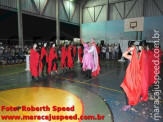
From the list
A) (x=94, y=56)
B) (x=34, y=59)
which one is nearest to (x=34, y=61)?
(x=34, y=59)

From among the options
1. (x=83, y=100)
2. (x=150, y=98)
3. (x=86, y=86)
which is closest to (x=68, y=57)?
(x=86, y=86)

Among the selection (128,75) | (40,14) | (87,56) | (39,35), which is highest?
(40,14)

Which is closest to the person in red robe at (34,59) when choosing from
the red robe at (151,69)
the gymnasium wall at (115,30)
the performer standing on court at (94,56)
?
the performer standing on court at (94,56)

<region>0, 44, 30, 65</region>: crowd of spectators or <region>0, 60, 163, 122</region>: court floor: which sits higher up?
<region>0, 44, 30, 65</region>: crowd of spectators

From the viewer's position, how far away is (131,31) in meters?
17.8

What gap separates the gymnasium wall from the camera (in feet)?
53.9

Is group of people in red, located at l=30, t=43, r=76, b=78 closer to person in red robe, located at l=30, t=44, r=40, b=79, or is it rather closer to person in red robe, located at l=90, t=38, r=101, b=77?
person in red robe, located at l=30, t=44, r=40, b=79

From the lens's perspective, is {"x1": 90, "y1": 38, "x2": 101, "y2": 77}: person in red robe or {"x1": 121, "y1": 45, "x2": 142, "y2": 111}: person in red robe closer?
{"x1": 121, "y1": 45, "x2": 142, "y2": 111}: person in red robe

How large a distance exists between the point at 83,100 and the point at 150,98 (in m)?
2.07

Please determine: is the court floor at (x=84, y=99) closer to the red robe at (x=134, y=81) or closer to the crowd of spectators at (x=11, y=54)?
the red robe at (x=134, y=81)

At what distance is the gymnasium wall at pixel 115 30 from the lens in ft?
53.9

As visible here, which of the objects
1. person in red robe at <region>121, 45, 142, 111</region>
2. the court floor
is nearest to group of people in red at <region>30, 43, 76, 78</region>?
the court floor

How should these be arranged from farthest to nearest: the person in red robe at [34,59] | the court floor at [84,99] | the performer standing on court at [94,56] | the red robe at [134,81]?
the performer standing on court at [94,56] → the person in red robe at [34,59] → the red robe at [134,81] → the court floor at [84,99]

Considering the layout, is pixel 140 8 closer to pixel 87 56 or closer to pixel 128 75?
pixel 87 56
